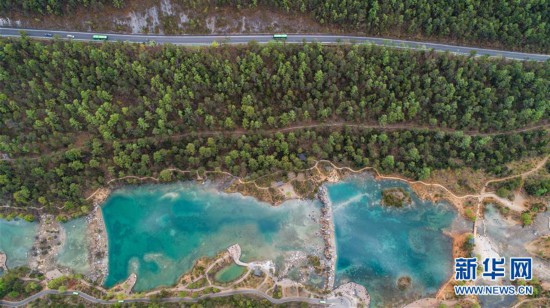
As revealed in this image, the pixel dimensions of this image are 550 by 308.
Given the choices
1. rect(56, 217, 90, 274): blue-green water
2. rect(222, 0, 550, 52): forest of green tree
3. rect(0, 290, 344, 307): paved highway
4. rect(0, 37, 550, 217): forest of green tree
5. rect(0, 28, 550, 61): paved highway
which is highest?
rect(222, 0, 550, 52): forest of green tree

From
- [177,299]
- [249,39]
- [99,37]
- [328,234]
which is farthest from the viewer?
[249,39]

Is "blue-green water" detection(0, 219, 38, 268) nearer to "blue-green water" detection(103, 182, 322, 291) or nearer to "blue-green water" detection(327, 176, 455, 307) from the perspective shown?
"blue-green water" detection(103, 182, 322, 291)

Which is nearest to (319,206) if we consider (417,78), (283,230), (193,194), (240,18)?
(283,230)

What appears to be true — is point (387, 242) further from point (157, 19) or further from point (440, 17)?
point (157, 19)

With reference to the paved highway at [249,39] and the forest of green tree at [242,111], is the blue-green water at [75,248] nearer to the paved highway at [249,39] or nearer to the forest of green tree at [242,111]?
the forest of green tree at [242,111]

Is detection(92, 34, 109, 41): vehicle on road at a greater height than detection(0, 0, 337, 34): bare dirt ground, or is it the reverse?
detection(0, 0, 337, 34): bare dirt ground

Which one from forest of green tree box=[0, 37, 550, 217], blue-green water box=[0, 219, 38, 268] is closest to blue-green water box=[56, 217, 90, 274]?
forest of green tree box=[0, 37, 550, 217]

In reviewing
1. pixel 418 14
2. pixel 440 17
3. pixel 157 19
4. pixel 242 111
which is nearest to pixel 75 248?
pixel 242 111
